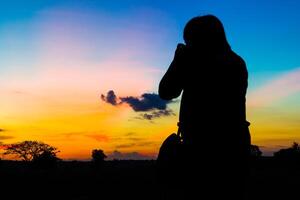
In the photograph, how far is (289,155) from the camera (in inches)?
2539

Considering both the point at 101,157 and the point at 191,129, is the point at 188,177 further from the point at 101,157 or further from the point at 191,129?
the point at 101,157

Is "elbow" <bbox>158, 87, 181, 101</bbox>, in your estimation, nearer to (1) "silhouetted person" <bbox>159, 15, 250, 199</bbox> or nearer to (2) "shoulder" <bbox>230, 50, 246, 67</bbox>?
(1) "silhouetted person" <bbox>159, 15, 250, 199</bbox>

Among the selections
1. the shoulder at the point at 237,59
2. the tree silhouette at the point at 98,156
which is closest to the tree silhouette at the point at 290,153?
the tree silhouette at the point at 98,156

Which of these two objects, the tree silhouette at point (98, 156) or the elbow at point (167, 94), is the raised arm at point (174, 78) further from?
the tree silhouette at point (98, 156)

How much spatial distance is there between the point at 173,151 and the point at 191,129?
251 millimetres

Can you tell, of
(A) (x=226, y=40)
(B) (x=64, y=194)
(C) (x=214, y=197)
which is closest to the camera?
(C) (x=214, y=197)

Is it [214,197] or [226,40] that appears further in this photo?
[226,40]

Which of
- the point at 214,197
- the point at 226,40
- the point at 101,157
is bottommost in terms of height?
the point at 214,197

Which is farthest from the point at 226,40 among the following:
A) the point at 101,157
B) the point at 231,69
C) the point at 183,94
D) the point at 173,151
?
the point at 101,157

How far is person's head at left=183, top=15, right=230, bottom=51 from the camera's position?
4918 mm

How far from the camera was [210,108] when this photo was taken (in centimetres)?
468

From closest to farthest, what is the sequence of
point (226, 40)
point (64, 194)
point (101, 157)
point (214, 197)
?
point (214, 197)
point (226, 40)
point (64, 194)
point (101, 157)

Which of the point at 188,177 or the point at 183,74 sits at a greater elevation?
the point at 183,74

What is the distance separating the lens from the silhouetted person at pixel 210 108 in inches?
181
